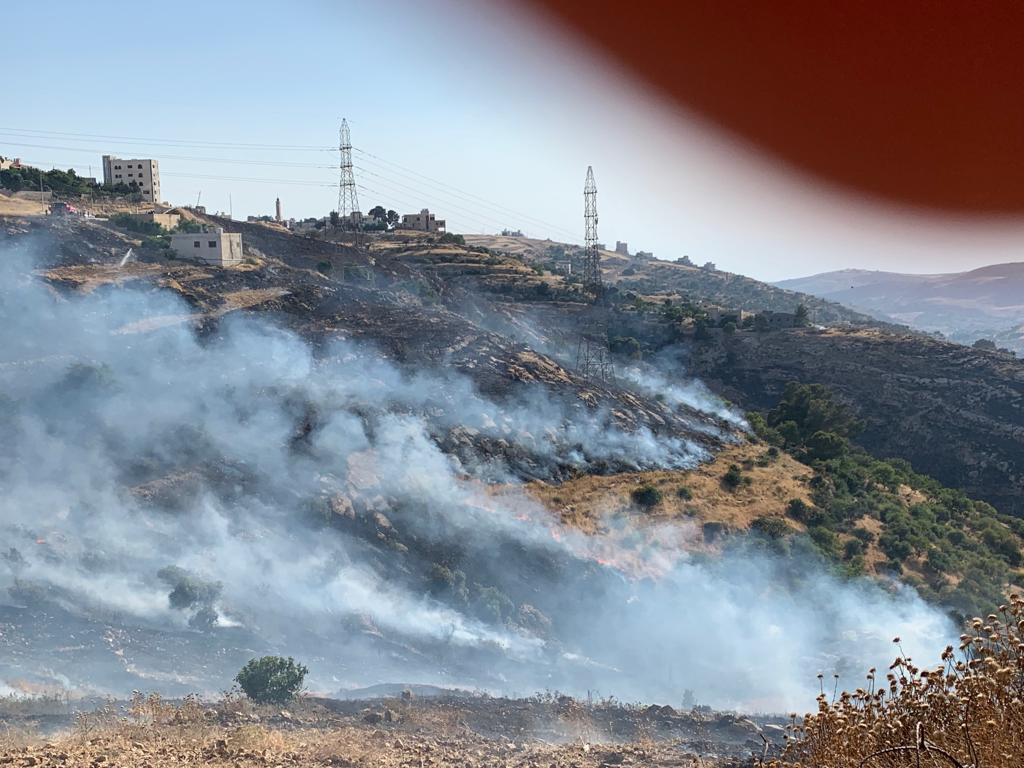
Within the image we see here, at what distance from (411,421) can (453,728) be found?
16.7 metres

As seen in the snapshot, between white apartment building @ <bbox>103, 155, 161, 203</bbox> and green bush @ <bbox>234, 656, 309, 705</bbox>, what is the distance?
6465cm

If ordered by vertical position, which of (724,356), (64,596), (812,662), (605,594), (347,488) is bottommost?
(812,662)

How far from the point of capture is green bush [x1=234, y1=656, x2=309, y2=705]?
17859 millimetres

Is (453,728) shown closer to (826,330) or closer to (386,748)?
(386,748)

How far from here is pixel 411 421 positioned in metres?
32.3

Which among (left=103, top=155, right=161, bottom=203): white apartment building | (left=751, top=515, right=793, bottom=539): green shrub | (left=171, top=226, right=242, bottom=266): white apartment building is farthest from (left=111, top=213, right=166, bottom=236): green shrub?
(left=751, top=515, right=793, bottom=539): green shrub

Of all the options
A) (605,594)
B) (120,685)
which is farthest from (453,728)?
(605,594)

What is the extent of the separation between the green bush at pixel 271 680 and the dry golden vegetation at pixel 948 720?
13.2 metres

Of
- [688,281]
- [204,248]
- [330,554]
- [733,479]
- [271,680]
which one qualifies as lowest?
[271,680]

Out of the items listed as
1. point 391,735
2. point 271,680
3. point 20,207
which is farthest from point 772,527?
point 20,207

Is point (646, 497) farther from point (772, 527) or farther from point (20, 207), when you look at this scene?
point (20, 207)

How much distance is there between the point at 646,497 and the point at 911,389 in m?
29.4

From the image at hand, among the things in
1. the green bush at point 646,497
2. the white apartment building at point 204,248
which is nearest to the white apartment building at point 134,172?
the white apartment building at point 204,248

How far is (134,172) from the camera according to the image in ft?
→ 246
